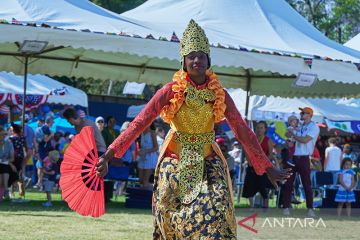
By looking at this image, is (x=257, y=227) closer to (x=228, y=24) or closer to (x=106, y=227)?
(x=106, y=227)

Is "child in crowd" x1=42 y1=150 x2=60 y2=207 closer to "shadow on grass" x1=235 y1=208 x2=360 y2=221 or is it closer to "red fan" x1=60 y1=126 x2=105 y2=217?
"shadow on grass" x1=235 y1=208 x2=360 y2=221

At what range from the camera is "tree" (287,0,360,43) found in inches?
2026

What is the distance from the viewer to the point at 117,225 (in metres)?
11.9

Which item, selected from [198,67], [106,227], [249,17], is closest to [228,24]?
[249,17]

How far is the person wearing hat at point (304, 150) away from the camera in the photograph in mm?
14891

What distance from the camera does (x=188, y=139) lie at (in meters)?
7.06

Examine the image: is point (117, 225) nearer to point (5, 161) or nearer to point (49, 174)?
point (5, 161)

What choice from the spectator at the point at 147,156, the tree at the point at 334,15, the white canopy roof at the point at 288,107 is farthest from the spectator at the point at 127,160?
the tree at the point at 334,15

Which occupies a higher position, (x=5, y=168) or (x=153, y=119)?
(x=153, y=119)

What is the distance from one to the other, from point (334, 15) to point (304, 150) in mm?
38050

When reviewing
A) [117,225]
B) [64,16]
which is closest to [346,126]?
[64,16]

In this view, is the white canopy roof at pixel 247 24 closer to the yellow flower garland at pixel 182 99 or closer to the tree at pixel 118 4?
the yellow flower garland at pixel 182 99

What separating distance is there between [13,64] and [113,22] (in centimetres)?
334

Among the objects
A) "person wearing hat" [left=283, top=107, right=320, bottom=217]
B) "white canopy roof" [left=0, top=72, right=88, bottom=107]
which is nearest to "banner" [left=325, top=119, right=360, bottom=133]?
"white canopy roof" [left=0, top=72, right=88, bottom=107]
